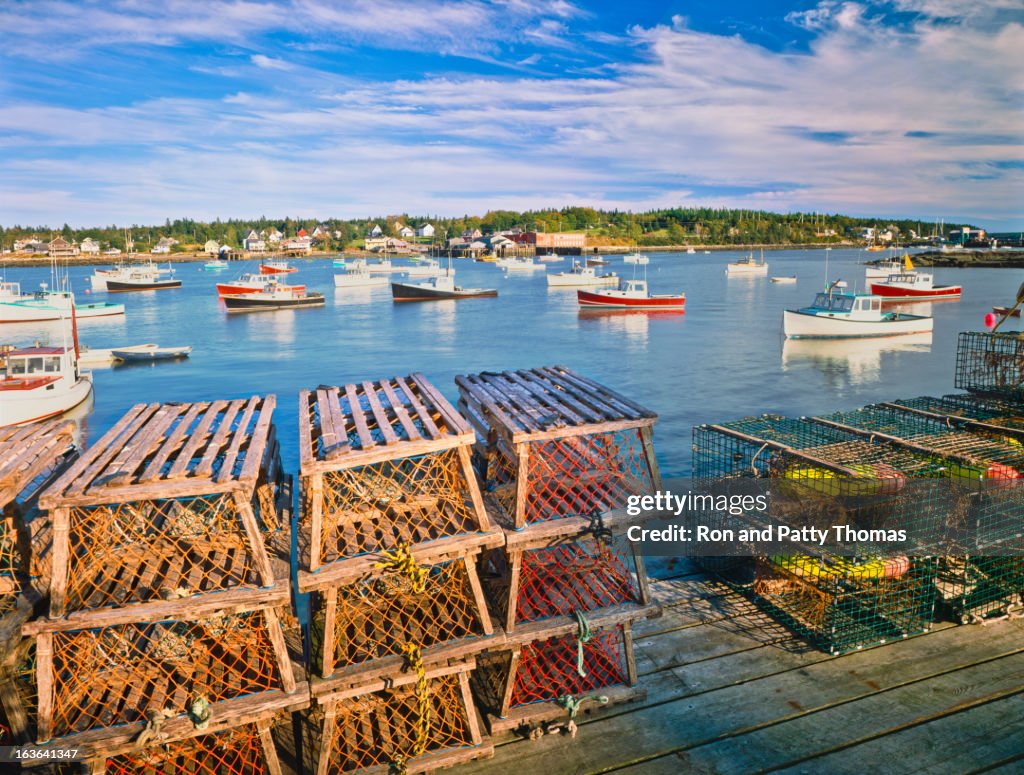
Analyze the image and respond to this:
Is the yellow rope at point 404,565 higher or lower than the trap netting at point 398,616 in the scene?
higher

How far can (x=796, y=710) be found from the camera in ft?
16.3

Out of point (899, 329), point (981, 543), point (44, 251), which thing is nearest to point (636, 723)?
point (981, 543)

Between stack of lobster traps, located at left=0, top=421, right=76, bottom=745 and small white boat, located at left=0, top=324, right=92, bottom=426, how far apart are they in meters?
21.5

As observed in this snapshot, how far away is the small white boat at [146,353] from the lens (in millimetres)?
36594

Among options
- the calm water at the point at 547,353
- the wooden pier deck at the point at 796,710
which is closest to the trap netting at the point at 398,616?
the wooden pier deck at the point at 796,710

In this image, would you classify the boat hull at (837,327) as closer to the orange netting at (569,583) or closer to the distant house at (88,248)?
the orange netting at (569,583)

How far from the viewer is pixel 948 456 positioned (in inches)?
253

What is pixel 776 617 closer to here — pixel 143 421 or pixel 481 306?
pixel 143 421

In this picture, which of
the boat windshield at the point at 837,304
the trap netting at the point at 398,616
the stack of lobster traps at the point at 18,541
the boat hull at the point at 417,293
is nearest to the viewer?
the stack of lobster traps at the point at 18,541

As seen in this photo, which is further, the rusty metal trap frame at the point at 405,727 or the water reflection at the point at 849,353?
the water reflection at the point at 849,353

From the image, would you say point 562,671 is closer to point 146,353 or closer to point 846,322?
point 846,322

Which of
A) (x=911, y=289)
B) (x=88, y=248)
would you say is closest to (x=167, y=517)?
(x=911, y=289)

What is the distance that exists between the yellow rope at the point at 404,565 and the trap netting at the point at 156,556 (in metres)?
0.73

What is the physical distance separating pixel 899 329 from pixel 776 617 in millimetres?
37390
